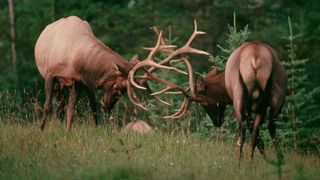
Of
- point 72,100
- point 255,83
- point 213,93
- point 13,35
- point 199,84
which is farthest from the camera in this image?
point 13,35

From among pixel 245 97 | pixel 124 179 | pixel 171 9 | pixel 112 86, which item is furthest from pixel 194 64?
pixel 124 179

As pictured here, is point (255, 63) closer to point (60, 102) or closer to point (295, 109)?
point (60, 102)

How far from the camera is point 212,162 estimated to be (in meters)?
10.8

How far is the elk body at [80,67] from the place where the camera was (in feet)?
44.9

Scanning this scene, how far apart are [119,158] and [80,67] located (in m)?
3.51

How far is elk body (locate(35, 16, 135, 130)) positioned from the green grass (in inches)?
26.1

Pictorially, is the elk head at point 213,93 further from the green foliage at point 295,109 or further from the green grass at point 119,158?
the green foliage at point 295,109

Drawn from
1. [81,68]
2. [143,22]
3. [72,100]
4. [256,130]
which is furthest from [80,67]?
[143,22]

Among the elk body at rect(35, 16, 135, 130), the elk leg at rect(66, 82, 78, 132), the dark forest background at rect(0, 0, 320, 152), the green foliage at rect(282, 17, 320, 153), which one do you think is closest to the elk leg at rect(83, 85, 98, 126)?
the elk body at rect(35, 16, 135, 130)

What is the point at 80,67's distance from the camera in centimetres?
1370

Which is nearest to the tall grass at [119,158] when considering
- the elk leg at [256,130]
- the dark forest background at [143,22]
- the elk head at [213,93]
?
the elk leg at [256,130]

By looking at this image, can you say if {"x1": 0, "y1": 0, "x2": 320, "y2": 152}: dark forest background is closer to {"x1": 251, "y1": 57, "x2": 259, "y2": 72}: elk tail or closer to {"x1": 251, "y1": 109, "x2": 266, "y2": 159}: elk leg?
{"x1": 251, "y1": 109, "x2": 266, "y2": 159}: elk leg

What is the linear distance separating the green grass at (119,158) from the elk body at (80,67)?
0.66 meters

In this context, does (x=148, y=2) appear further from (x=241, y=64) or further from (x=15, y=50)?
(x=241, y=64)
